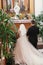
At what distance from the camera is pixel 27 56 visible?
10.1ft

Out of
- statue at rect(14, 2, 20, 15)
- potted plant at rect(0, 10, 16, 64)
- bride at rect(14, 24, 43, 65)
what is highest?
statue at rect(14, 2, 20, 15)

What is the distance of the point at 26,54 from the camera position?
10.1ft

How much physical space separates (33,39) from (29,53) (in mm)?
262

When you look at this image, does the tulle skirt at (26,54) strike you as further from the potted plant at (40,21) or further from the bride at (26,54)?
the potted plant at (40,21)

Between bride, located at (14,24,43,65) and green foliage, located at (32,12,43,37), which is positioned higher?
green foliage, located at (32,12,43,37)

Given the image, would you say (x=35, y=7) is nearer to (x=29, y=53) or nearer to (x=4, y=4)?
(x=4, y=4)

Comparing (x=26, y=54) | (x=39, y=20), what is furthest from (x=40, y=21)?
(x=26, y=54)

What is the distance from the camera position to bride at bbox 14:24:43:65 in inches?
120

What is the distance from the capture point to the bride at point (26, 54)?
3055mm

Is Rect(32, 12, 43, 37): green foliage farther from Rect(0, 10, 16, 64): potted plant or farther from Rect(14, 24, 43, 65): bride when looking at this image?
Rect(0, 10, 16, 64): potted plant

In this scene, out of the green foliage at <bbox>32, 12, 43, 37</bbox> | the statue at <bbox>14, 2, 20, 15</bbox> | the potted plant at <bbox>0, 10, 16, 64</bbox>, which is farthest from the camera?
the statue at <bbox>14, 2, 20, 15</bbox>

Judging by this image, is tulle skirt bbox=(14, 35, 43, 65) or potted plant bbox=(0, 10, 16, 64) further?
tulle skirt bbox=(14, 35, 43, 65)

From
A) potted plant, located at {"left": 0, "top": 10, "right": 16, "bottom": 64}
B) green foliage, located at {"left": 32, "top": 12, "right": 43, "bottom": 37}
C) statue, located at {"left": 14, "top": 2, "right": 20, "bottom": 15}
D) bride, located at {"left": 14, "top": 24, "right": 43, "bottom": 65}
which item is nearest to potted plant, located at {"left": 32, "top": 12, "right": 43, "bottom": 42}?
green foliage, located at {"left": 32, "top": 12, "right": 43, "bottom": 37}

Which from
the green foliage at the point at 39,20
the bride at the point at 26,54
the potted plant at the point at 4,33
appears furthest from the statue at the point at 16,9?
the potted plant at the point at 4,33
